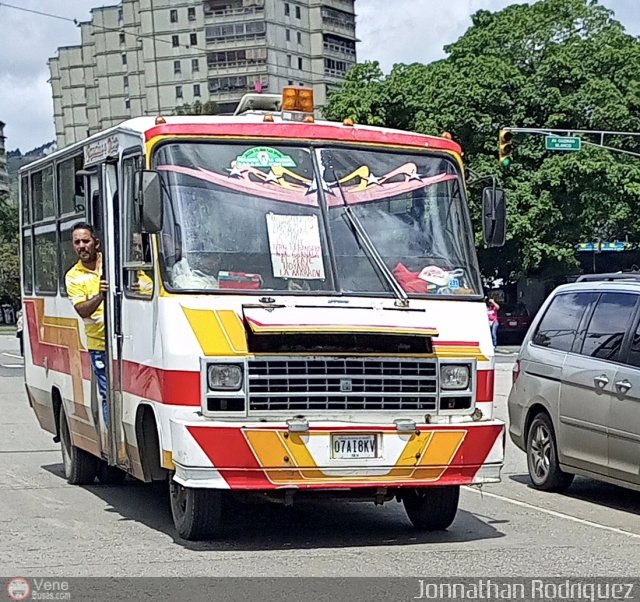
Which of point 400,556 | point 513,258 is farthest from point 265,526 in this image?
point 513,258

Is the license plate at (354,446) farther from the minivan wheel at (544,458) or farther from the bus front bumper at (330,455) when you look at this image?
the minivan wheel at (544,458)

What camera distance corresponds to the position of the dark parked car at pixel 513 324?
47.8 metres

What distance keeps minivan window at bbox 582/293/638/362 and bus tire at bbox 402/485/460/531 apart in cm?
218

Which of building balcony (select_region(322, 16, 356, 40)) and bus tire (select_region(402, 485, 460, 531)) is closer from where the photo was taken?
bus tire (select_region(402, 485, 460, 531))

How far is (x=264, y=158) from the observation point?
9102mm

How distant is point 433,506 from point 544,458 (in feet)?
8.60

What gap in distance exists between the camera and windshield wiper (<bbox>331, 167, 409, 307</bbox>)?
8875 mm

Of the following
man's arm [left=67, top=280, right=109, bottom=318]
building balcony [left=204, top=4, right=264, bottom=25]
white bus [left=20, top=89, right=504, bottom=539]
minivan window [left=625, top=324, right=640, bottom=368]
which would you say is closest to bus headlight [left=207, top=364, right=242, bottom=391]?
white bus [left=20, top=89, right=504, bottom=539]

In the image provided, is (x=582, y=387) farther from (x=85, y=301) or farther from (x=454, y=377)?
(x=85, y=301)

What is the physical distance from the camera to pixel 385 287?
8875 millimetres

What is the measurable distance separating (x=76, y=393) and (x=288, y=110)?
3242mm

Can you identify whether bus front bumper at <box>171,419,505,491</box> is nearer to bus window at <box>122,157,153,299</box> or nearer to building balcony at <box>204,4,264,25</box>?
bus window at <box>122,157,153,299</box>

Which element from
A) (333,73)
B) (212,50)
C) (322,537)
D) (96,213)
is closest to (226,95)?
(212,50)

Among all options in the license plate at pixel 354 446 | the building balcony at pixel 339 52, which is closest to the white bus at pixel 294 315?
the license plate at pixel 354 446
